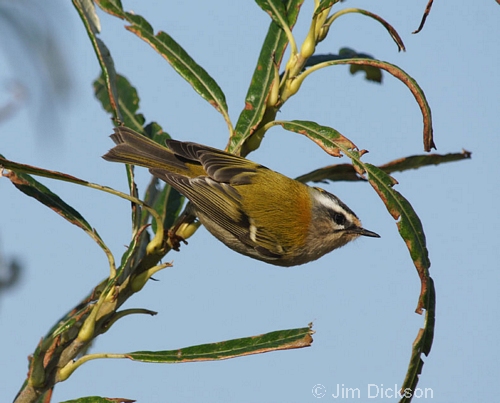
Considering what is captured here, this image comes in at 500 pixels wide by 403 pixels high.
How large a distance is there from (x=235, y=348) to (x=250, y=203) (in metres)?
1.26

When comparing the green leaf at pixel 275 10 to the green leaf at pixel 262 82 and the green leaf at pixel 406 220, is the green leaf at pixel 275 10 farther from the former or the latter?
the green leaf at pixel 406 220

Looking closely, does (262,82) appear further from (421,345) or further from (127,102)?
(421,345)

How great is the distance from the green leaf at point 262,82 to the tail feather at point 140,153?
43 centimetres

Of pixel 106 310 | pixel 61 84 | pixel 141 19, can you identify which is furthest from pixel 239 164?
pixel 61 84

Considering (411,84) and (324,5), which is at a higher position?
(324,5)

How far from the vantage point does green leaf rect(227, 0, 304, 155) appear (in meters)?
1.93

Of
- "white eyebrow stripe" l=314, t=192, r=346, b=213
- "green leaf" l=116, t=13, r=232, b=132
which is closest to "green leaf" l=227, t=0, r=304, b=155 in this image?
"green leaf" l=116, t=13, r=232, b=132

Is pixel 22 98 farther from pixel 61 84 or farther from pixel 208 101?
pixel 208 101

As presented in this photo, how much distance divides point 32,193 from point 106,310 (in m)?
0.49

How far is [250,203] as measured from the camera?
2855 millimetres

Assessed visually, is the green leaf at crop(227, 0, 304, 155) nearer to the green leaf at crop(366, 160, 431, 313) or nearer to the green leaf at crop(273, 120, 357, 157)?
the green leaf at crop(273, 120, 357, 157)

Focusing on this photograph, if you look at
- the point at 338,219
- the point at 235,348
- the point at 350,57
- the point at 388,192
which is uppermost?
the point at 350,57

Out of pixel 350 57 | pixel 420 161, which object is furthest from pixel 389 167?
pixel 350 57

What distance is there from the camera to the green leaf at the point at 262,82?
6.34 ft
